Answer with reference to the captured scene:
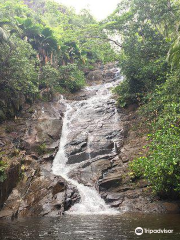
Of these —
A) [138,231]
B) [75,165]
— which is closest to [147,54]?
[75,165]

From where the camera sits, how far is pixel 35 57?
82.2 ft

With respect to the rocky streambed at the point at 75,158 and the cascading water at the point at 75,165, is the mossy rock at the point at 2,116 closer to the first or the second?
the rocky streambed at the point at 75,158

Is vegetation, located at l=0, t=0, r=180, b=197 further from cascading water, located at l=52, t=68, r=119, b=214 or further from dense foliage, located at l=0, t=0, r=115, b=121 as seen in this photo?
cascading water, located at l=52, t=68, r=119, b=214

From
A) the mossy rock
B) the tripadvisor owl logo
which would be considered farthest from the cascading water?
the mossy rock

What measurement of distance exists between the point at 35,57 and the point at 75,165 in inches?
636

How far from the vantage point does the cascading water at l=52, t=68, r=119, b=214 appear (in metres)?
10.0

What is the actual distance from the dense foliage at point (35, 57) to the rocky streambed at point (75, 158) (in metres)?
1.99

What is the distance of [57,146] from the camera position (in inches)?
623

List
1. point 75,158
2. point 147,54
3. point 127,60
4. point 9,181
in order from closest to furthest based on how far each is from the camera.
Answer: point 9,181, point 75,158, point 127,60, point 147,54

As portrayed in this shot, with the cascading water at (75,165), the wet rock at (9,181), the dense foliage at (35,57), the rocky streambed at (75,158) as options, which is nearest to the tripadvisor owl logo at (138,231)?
the rocky streambed at (75,158)

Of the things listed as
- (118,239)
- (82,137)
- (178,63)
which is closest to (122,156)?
(82,137)

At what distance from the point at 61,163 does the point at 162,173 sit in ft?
24.9

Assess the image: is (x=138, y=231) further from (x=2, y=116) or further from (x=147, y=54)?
(x=147, y=54)

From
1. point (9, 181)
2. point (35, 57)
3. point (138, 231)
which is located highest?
point (35, 57)
